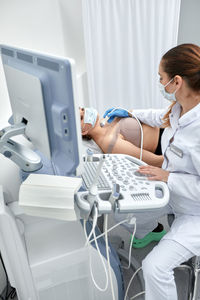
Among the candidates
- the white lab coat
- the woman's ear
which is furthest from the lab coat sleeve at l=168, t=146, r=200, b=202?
the woman's ear

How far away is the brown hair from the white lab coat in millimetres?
128

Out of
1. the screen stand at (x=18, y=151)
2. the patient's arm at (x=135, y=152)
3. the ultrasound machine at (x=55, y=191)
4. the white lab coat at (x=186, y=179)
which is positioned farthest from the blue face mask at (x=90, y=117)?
the screen stand at (x=18, y=151)

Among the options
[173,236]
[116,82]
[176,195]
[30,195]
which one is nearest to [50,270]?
[30,195]

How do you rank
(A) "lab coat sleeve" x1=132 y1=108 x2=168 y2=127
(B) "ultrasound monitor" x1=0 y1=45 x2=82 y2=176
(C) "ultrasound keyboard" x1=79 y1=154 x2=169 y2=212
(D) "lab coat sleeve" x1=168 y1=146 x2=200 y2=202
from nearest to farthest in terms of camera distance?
(B) "ultrasound monitor" x1=0 y1=45 x2=82 y2=176, (C) "ultrasound keyboard" x1=79 y1=154 x2=169 y2=212, (D) "lab coat sleeve" x1=168 y1=146 x2=200 y2=202, (A) "lab coat sleeve" x1=132 y1=108 x2=168 y2=127


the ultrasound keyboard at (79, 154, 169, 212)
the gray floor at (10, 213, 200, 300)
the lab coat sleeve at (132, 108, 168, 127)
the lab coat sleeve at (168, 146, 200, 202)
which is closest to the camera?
the ultrasound keyboard at (79, 154, 169, 212)

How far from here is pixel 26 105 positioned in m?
0.92

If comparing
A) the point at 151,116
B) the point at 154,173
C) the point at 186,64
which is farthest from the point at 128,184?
the point at 151,116

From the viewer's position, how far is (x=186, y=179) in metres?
1.15

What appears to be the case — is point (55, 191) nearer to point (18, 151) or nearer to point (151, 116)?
point (18, 151)

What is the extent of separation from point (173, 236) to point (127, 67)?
A: 195cm

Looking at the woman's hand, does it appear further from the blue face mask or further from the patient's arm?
the blue face mask

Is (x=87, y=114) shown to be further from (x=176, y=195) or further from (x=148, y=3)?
(x=148, y=3)

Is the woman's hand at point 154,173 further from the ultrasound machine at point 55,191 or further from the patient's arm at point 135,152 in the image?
the patient's arm at point 135,152

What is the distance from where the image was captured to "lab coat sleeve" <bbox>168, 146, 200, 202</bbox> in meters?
1.12
